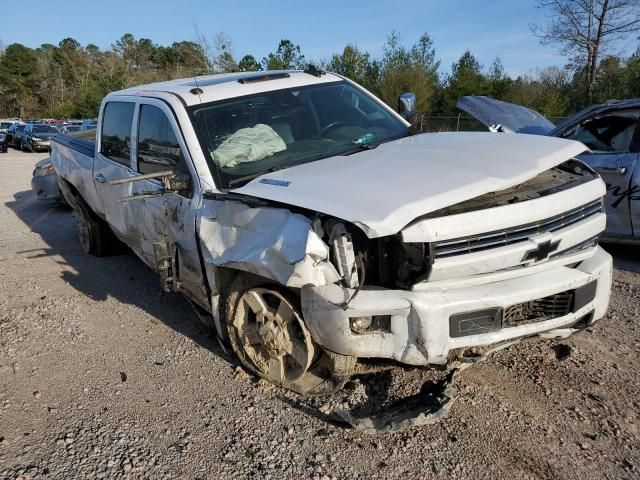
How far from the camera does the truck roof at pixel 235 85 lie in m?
3.76

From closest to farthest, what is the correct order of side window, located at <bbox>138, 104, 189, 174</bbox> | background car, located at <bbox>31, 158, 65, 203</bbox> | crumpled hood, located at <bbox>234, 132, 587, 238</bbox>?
crumpled hood, located at <bbox>234, 132, 587, 238</bbox>
side window, located at <bbox>138, 104, 189, 174</bbox>
background car, located at <bbox>31, 158, 65, 203</bbox>

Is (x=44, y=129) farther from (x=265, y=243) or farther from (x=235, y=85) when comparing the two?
(x=265, y=243)

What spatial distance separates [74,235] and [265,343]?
567cm

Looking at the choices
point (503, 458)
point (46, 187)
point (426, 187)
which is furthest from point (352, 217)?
point (46, 187)

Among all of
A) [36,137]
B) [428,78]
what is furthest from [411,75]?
[36,137]

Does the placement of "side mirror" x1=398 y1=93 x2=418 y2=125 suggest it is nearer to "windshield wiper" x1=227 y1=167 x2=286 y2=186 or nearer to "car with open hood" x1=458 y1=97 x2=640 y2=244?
"car with open hood" x1=458 y1=97 x2=640 y2=244

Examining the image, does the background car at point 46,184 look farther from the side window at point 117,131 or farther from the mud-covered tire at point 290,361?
the mud-covered tire at point 290,361

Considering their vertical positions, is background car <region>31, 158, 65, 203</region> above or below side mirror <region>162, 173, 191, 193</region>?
below

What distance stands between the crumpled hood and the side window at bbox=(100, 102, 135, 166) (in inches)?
78.8

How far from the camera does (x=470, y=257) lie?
2482 millimetres

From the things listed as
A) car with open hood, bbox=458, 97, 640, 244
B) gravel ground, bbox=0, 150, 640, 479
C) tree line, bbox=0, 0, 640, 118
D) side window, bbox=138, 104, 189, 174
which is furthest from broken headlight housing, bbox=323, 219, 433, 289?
tree line, bbox=0, 0, 640, 118

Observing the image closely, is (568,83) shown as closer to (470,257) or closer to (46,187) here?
(46,187)

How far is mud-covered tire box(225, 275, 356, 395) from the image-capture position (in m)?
2.81

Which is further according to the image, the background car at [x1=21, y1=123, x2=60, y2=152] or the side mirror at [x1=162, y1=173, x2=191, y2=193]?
the background car at [x1=21, y1=123, x2=60, y2=152]
